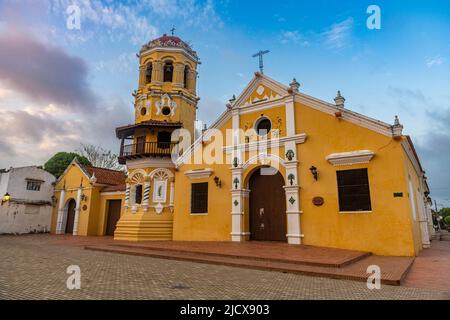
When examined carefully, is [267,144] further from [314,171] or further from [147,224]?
[147,224]

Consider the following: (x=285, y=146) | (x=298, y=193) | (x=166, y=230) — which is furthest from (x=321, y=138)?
(x=166, y=230)

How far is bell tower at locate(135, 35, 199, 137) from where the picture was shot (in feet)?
64.5

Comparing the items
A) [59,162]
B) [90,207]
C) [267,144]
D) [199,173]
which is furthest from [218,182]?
[59,162]

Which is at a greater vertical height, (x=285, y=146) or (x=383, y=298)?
(x=285, y=146)

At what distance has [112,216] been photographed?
22516 millimetres

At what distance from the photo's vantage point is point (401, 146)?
1106cm

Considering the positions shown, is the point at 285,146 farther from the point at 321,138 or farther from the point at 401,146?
the point at 401,146

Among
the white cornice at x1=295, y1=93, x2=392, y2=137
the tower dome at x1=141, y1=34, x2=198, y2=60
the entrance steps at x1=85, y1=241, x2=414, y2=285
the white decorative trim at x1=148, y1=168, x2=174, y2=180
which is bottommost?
Result: the entrance steps at x1=85, y1=241, x2=414, y2=285

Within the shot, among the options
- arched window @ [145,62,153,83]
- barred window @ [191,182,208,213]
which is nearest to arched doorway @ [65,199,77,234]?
arched window @ [145,62,153,83]

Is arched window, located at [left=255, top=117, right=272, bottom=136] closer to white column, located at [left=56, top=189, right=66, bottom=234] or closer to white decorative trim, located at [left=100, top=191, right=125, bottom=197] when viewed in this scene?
white decorative trim, located at [left=100, top=191, right=125, bottom=197]

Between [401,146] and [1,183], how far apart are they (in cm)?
2884

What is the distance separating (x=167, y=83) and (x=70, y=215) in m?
14.4

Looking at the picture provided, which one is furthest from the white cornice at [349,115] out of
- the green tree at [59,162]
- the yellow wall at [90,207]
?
the green tree at [59,162]

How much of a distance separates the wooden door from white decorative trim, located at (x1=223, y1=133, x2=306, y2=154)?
11.4 metres
